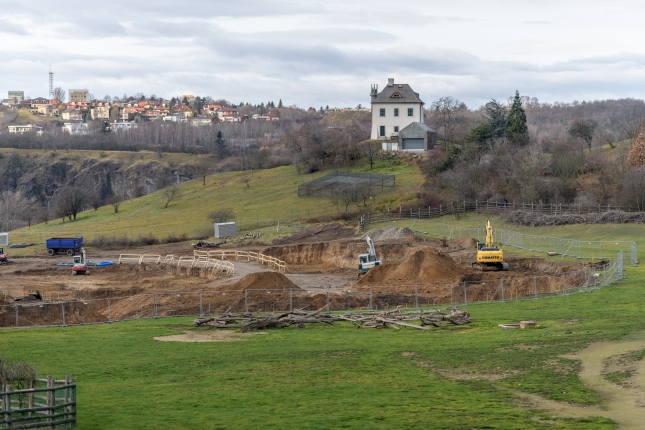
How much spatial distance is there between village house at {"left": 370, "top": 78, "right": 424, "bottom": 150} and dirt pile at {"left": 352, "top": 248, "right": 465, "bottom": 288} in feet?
238

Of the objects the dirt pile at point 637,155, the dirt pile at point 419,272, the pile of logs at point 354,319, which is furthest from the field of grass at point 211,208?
the pile of logs at point 354,319

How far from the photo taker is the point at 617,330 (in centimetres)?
3806

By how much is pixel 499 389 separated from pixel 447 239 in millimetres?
59414

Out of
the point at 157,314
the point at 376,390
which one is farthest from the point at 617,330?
the point at 157,314

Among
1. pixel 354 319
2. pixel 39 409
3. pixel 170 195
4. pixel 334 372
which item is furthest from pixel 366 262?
pixel 170 195

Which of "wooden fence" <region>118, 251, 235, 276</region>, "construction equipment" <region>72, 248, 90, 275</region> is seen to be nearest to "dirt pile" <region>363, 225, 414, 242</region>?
"wooden fence" <region>118, 251, 235, 276</region>

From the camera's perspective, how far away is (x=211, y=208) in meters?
118

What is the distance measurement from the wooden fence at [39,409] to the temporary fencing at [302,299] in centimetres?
2920

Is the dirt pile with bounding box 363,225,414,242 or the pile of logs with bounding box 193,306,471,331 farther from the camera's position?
the dirt pile with bounding box 363,225,414,242

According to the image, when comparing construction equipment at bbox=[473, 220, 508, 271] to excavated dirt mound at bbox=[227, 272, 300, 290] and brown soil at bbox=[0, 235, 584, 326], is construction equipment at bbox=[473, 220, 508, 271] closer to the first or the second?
brown soil at bbox=[0, 235, 584, 326]

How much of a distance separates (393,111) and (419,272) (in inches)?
3024

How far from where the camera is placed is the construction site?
56.2m

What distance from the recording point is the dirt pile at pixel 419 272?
210 feet

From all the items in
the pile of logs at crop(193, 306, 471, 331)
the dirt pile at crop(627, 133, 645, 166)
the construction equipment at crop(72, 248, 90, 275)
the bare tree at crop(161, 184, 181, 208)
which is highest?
the dirt pile at crop(627, 133, 645, 166)
